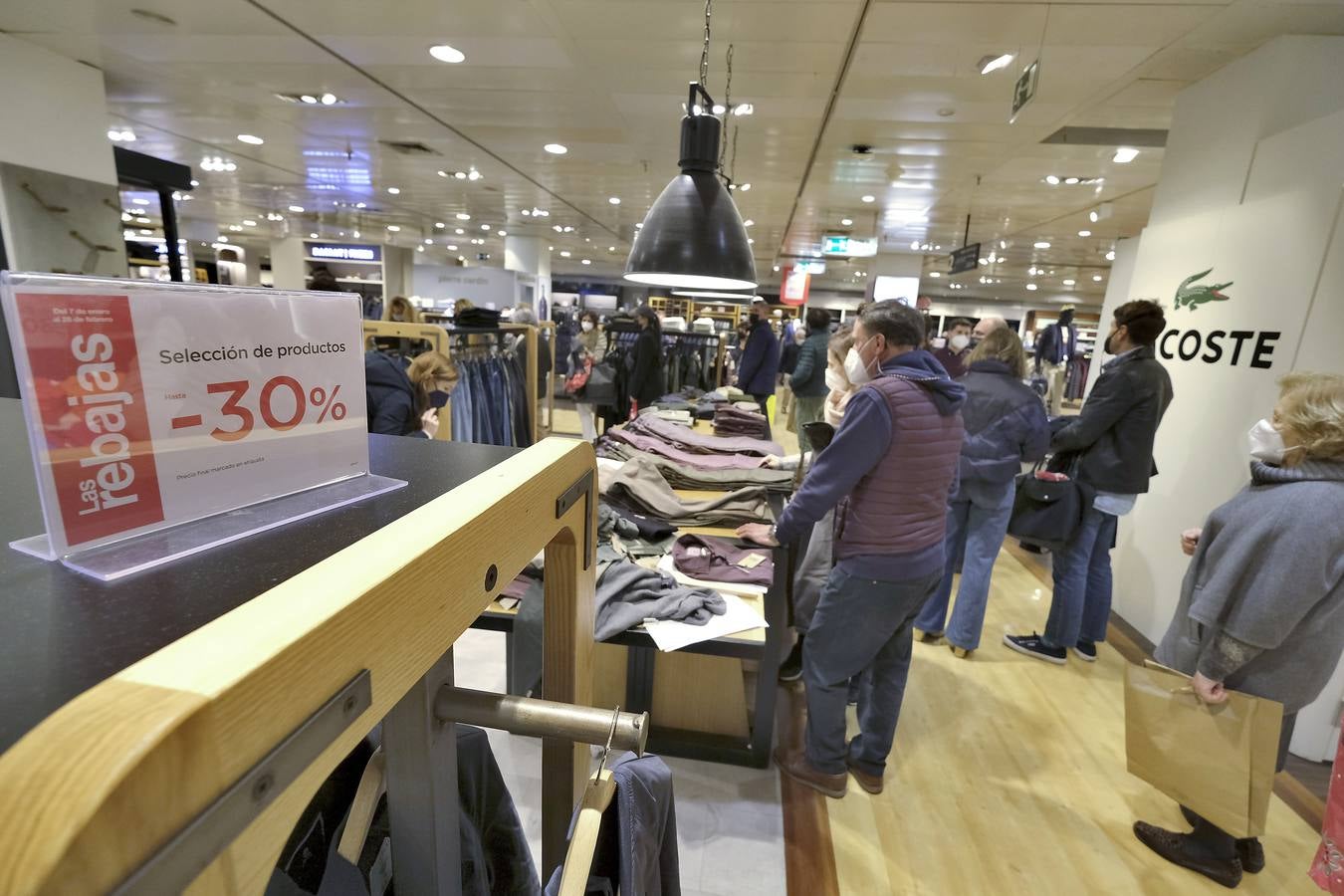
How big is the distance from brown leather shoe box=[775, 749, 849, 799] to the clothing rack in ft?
6.90

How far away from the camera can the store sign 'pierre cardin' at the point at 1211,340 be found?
2789 mm

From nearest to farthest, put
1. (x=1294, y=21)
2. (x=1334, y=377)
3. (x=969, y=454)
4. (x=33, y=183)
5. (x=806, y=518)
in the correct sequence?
1. (x=1334, y=377)
2. (x=806, y=518)
3. (x=1294, y=21)
4. (x=969, y=454)
5. (x=33, y=183)

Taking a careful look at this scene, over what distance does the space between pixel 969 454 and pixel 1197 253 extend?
1787 mm

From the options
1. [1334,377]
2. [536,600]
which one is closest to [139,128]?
[536,600]

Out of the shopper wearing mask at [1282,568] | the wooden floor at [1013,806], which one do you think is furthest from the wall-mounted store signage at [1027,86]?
the wooden floor at [1013,806]

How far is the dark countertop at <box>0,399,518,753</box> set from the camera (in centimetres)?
27

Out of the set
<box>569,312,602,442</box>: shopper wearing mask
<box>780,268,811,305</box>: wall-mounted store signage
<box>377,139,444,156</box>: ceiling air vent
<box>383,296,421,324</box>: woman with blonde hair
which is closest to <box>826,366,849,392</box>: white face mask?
<box>383,296,421,324</box>: woman with blonde hair

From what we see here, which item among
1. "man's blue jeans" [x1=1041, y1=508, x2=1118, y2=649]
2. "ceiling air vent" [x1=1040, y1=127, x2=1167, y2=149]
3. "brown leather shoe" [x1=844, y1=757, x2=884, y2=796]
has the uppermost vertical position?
"ceiling air vent" [x1=1040, y1=127, x2=1167, y2=149]

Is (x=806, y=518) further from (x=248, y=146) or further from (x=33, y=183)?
(x=248, y=146)

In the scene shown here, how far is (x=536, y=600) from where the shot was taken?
1.49m

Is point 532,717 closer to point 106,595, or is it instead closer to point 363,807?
point 363,807

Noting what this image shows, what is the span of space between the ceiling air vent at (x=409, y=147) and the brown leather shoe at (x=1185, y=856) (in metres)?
6.86

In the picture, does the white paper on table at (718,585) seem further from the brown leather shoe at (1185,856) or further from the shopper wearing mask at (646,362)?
the shopper wearing mask at (646,362)

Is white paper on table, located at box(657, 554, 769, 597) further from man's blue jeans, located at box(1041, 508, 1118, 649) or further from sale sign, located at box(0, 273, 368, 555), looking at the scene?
man's blue jeans, located at box(1041, 508, 1118, 649)
